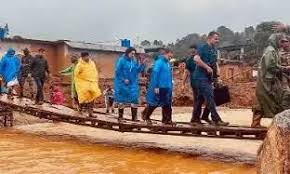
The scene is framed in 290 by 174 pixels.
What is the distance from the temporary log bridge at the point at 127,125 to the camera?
352 inches

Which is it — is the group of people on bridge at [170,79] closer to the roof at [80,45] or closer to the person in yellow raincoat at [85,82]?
the person in yellow raincoat at [85,82]

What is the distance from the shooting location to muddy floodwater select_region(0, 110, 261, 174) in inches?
337

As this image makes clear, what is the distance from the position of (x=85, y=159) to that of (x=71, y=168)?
3.25 feet

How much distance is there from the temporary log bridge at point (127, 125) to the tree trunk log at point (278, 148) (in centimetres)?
256

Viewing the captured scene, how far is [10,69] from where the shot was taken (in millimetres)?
15383

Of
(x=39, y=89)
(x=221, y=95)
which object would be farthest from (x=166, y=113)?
(x=39, y=89)

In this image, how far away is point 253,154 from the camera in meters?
10.1

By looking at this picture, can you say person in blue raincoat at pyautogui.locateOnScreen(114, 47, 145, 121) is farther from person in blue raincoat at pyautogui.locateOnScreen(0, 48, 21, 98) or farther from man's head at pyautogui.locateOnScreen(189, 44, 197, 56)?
person in blue raincoat at pyautogui.locateOnScreen(0, 48, 21, 98)

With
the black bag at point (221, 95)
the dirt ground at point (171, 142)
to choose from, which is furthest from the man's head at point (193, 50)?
the dirt ground at point (171, 142)

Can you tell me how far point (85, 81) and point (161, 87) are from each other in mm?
2822

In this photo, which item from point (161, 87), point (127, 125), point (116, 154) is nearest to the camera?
point (116, 154)

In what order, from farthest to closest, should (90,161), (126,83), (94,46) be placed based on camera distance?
(94,46) < (126,83) < (90,161)

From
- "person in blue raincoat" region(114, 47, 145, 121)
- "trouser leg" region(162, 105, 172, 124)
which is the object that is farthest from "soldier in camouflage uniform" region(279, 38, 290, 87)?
"person in blue raincoat" region(114, 47, 145, 121)

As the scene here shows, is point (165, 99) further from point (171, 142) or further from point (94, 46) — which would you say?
point (94, 46)
